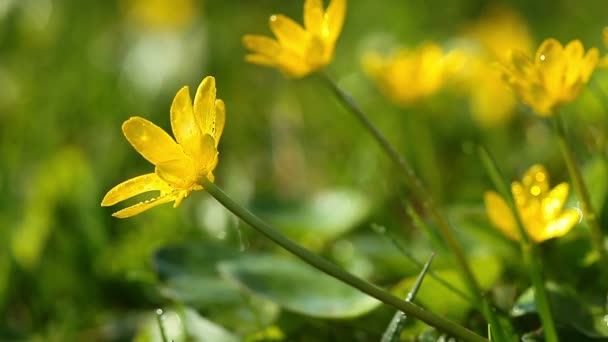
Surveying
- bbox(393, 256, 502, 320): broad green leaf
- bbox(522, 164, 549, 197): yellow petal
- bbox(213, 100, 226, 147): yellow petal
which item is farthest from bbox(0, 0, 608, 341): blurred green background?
bbox(213, 100, 226, 147): yellow petal

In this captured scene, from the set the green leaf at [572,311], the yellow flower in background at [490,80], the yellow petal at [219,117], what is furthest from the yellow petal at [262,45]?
the yellow flower in background at [490,80]

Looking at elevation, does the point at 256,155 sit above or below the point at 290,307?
above

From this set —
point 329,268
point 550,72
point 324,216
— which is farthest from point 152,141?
point 324,216

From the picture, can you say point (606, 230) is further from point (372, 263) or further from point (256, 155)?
point (256, 155)

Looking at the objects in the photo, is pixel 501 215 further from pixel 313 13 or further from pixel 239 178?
pixel 239 178

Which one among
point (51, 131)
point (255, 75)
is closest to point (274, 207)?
point (51, 131)

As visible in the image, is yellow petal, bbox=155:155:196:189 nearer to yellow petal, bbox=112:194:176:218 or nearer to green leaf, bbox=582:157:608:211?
yellow petal, bbox=112:194:176:218

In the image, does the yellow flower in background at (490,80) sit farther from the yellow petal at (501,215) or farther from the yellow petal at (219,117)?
the yellow petal at (219,117)
